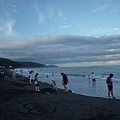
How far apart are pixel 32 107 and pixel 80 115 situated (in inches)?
101

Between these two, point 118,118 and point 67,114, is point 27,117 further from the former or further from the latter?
point 118,118

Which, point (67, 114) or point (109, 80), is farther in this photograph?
point (109, 80)

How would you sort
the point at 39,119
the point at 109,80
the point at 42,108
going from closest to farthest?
the point at 39,119, the point at 42,108, the point at 109,80

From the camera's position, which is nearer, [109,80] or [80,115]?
[80,115]

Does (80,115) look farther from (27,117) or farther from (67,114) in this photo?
(27,117)

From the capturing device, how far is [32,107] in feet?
37.3

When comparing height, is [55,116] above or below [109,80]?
below

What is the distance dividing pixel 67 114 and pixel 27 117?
1968mm

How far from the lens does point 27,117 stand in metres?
9.37

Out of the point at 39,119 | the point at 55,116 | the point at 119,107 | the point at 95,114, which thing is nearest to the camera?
the point at 39,119

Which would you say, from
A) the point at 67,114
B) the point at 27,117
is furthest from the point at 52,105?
the point at 27,117

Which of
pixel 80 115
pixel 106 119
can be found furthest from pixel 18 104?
pixel 106 119

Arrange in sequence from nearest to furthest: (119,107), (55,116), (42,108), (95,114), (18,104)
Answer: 1. (55,116)
2. (95,114)
3. (42,108)
4. (18,104)
5. (119,107)

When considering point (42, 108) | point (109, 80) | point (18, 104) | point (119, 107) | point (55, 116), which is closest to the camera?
point (55, 116)
